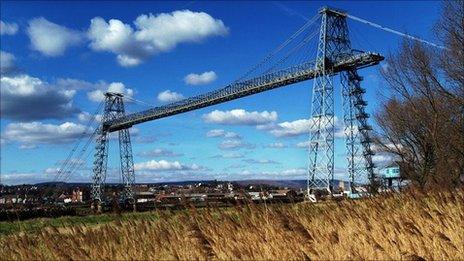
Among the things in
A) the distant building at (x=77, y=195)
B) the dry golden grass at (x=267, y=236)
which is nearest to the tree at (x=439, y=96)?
the dry golden grass at (x=267, y=236)

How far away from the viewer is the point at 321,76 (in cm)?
5653

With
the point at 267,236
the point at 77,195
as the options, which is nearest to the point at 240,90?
the point at 77,195

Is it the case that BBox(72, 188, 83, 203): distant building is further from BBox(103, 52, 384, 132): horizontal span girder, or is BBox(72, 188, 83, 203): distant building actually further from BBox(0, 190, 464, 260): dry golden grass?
BBox(0, 190, 464, 260): dry golden grass

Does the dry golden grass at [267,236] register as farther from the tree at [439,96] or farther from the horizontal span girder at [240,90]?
the horizontal span girder at [240,90]

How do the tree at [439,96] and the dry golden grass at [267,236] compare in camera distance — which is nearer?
the dry golden grass at [267,236]

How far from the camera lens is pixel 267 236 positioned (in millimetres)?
5129

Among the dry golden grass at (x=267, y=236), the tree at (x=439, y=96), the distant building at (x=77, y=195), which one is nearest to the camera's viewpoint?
the dry golden grass at (x=267, y=236)

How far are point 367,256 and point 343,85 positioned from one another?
5426 centimetres

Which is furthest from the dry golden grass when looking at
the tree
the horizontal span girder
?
the horizontal span girder

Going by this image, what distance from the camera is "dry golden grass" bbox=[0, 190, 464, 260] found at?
486 cm

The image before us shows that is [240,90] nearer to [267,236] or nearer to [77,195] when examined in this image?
[77,195]

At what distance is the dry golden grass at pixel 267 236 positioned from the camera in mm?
4859

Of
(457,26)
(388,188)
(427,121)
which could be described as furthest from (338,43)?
(388,188)

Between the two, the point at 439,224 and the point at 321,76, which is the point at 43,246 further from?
the point at 321,76
